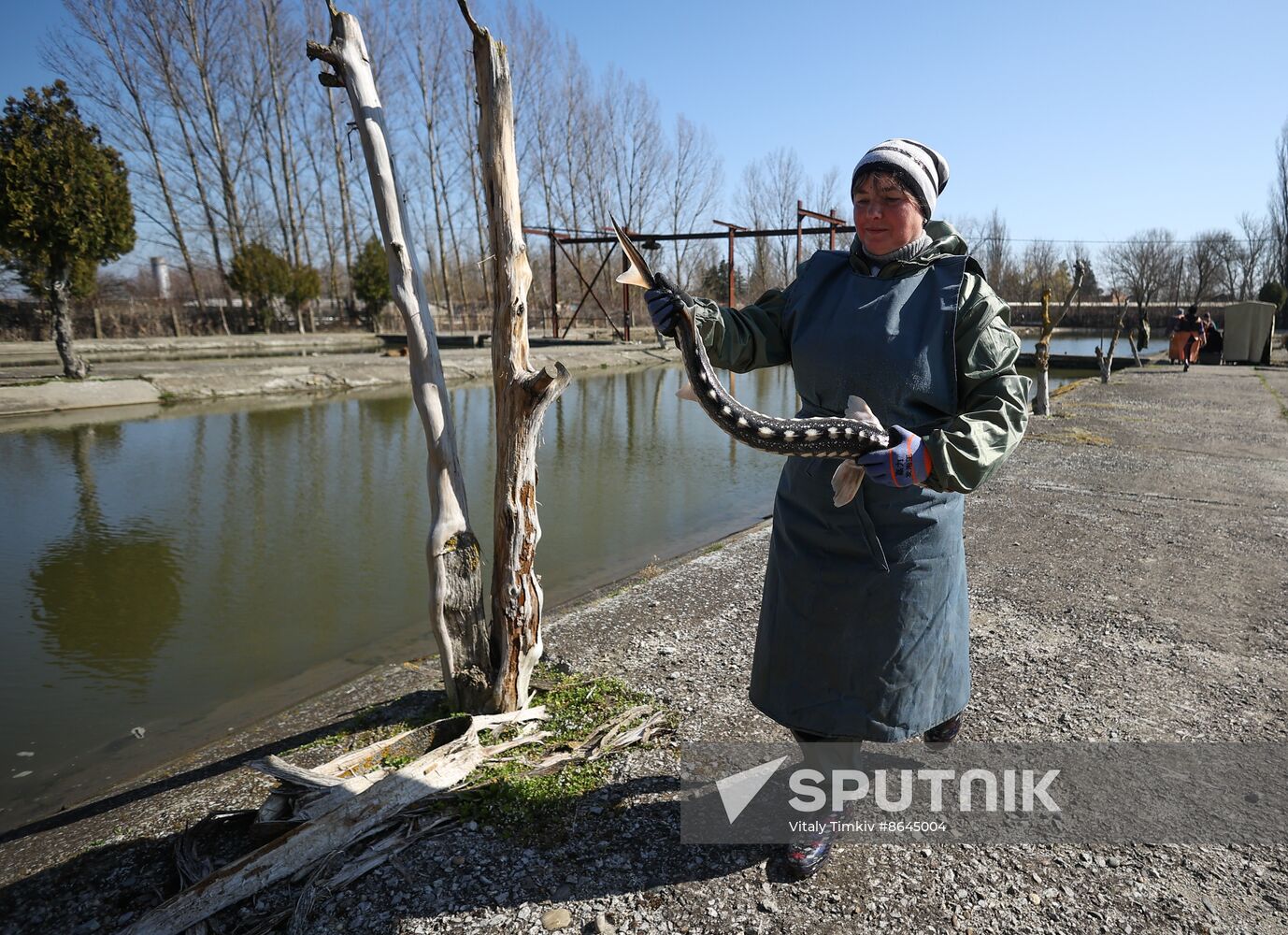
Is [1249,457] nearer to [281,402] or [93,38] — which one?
[281,402]

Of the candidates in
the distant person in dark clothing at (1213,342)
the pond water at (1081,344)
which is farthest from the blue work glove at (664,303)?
the pond water at (1081,344)

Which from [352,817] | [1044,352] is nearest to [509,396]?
[352,817]

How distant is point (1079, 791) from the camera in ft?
10.0

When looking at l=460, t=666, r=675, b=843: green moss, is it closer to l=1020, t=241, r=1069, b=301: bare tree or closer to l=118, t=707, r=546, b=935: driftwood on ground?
l=118, t=707, r=546, b=935: driftwood on ground

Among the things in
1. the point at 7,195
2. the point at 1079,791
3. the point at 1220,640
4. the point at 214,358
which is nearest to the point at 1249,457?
the point at 1220,640

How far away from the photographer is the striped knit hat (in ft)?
7.44

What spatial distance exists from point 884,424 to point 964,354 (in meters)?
0.30

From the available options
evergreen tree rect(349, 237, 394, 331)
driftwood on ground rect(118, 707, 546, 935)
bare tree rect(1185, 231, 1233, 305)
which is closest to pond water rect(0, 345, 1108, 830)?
driftwood on ground rect(118, 707, 546, 935)

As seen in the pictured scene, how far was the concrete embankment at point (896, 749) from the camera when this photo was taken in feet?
8.11

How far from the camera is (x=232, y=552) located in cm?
758

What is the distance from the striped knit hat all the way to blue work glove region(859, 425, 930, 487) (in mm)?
802

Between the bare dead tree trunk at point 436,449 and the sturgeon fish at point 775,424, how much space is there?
1.60 meters

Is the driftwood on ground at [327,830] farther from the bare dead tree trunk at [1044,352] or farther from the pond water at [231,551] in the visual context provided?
the bare dead tree trunk at [1044,352]

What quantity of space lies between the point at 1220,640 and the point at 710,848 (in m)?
3.54
